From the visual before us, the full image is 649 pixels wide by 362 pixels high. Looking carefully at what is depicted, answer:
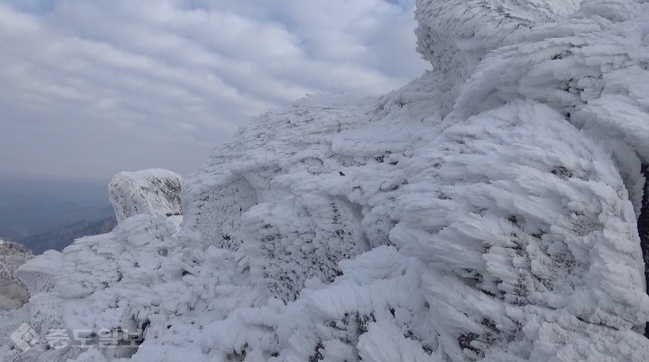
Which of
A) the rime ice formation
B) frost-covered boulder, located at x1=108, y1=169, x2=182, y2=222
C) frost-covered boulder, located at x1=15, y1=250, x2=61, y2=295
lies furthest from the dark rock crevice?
frost-covered boulder, located at x1=108, y1=169, x2=182, y2=222

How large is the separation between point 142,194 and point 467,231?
9324 mm

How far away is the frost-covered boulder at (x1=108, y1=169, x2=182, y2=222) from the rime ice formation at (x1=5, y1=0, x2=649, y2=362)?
14.3 ft

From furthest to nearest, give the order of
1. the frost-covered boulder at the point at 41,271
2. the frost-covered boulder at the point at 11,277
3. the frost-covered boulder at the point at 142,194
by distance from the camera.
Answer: the frost-covered boulder at the point at 11,277, the frost-covered boulder at the point at 142,194, the frost-covered boulder at the point at 41,271

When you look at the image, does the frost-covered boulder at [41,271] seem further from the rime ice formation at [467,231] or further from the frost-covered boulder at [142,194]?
the frost-covered boulder at [142,194]

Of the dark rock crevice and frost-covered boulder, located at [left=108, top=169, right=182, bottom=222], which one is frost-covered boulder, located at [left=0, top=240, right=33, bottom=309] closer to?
frost-covered boulder, located at [left=108, top=169, right=182, bottom=222]

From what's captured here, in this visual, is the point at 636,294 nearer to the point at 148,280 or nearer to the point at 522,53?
the point at 522,53

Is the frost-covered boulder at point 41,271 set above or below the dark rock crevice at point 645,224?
below

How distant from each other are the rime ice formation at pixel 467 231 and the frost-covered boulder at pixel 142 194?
436 cm

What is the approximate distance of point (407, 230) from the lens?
8.27 feet

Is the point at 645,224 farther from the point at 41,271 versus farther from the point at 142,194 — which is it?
the point at 142,194

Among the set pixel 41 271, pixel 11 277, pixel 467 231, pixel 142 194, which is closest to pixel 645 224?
pixel 467 231

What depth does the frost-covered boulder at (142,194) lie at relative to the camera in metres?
9.68

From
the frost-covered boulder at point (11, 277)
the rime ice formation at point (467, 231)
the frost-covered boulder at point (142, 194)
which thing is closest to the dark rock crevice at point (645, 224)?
the rime ice formation at point (467, 231)

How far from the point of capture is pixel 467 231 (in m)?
2.12
